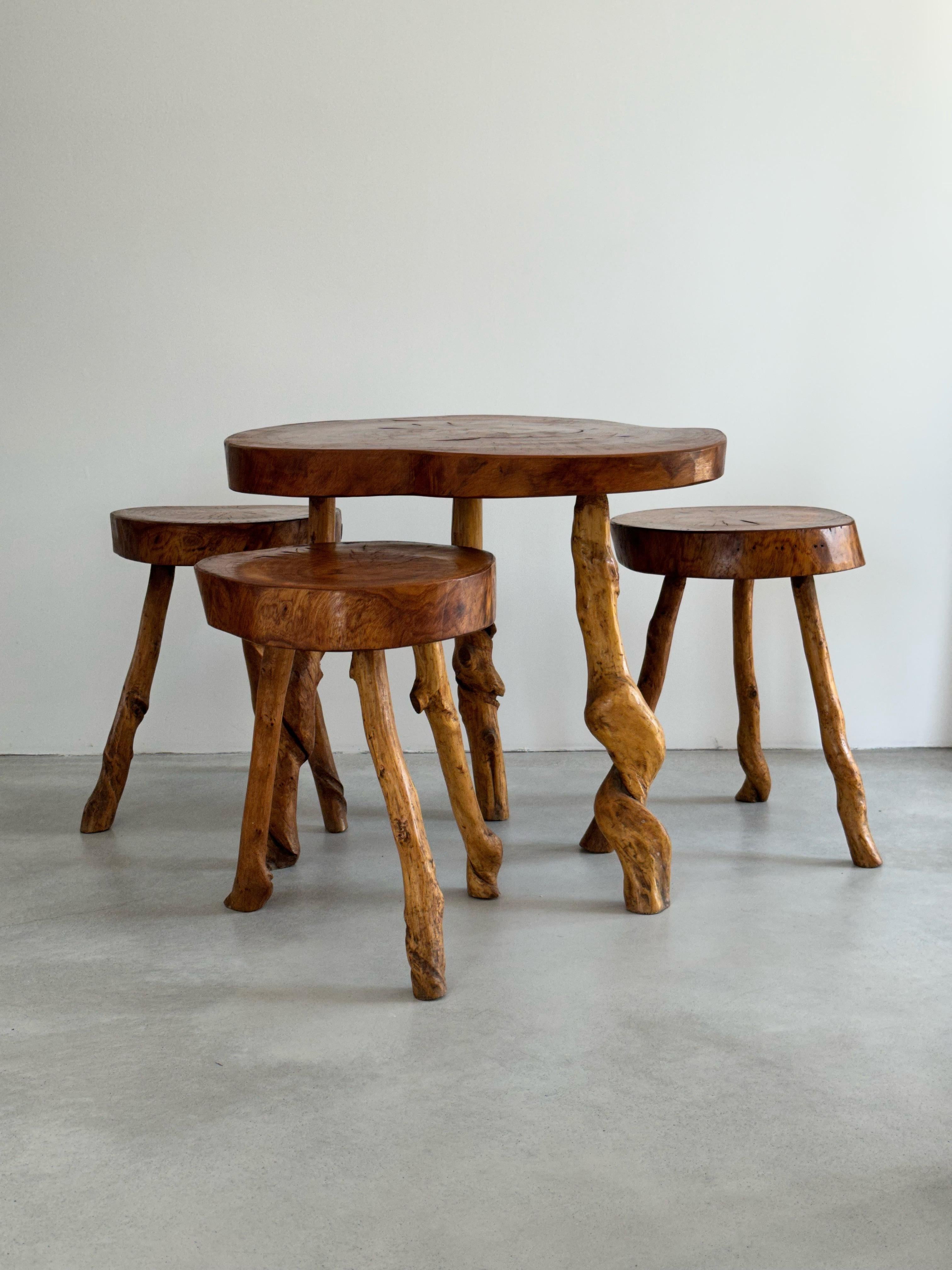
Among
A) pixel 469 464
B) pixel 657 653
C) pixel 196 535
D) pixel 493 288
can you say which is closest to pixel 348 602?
pixel 469 464

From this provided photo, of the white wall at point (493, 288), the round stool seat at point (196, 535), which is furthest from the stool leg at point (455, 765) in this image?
the white wall at point (493, 288)

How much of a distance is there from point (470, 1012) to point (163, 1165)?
0.50 m

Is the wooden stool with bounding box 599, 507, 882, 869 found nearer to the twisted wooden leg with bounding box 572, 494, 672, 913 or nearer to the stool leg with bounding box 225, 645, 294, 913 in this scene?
the twisted wooden leg with bounding box 572, 494, 672, 913

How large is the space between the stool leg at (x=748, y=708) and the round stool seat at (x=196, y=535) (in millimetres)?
979

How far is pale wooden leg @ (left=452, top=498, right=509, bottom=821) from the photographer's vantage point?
2.34m

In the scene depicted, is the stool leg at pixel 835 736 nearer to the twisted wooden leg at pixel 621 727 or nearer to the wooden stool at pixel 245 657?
the twisted wooden leg at pixel 621 727

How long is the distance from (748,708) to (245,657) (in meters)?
1.12

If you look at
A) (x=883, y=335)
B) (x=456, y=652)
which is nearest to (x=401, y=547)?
(x=456, y=652)

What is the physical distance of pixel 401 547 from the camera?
2045 millimetres

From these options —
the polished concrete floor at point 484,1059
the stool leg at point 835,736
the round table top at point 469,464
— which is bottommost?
the polished concrete floor at point 484,1059

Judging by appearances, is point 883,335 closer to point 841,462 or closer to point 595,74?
point 841,462

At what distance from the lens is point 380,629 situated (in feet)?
5.47

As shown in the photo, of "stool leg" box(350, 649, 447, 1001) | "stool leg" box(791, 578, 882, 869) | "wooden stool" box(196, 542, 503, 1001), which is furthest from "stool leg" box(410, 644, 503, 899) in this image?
"stool leg" box(791, 578, 882, 869)

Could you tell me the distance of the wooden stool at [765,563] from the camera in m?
2.17
